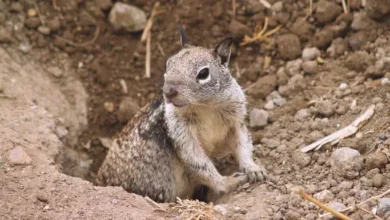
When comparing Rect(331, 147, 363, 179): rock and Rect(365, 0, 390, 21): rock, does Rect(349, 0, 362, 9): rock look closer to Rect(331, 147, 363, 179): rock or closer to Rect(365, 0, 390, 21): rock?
Rect(365, 0, 390, 21): rock

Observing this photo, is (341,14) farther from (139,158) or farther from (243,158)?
(139,158)

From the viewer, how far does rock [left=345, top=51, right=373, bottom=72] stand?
643 centimetres

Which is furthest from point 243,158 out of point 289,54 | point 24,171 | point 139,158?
point 24,171

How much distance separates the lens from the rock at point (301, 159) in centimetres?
577

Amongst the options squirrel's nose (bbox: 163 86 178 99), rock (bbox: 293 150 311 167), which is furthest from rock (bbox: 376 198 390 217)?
squirrel's nose (bbox: 163 86 178 99)

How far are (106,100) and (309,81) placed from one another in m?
2.33

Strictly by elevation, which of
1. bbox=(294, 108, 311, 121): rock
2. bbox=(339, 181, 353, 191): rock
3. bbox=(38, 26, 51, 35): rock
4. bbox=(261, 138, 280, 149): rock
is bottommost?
bbox=(339, 181, 353, 191): rock

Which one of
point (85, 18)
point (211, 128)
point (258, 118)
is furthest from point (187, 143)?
point (85, 18)

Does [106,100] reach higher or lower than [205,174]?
higher

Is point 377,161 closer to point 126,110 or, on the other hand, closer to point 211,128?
point 211,128

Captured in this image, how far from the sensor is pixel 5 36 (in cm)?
698

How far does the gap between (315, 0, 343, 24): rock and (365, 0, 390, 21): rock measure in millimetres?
387

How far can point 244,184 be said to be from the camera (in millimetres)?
5984

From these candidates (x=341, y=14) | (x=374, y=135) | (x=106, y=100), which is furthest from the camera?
(x=106, y=100)
